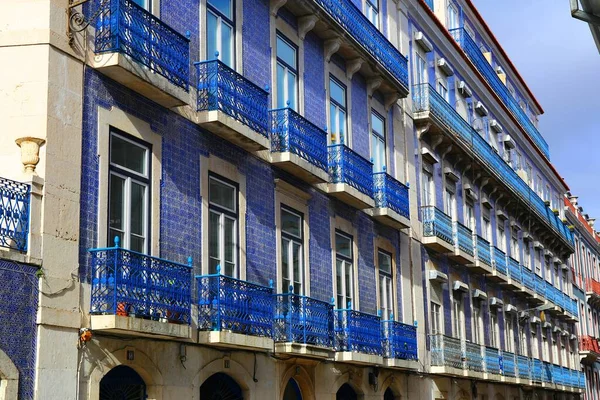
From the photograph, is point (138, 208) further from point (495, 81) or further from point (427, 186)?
point (495, 81)

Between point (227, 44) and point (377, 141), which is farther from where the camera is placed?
point (377, 141)

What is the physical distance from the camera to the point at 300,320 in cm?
1560

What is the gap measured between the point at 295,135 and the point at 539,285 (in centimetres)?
2203

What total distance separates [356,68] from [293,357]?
693cm

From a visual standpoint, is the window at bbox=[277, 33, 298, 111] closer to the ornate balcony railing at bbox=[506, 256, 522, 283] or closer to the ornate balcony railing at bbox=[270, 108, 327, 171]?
the ornate balcony railing at bbox=[270, 108, 327, 171]

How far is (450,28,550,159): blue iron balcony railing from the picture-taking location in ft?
98.4

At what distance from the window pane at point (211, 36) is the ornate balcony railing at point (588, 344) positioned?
3469 centimetres

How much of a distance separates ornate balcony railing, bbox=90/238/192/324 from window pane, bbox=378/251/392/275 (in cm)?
942

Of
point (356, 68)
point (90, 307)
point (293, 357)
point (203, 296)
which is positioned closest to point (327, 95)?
point (356, 68)

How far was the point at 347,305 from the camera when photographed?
18875 mm

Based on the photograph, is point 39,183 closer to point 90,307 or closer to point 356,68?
point 90,307

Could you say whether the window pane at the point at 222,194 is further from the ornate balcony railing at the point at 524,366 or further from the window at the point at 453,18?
the ornate balcony railing at the point at 524,366

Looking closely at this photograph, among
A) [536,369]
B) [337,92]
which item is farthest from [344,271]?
[536,369]

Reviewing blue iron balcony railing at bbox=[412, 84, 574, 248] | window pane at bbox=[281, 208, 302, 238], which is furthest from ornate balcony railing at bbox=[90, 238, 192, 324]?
blue iron balcony railing at bbox=[412, 84, 574, 248]
